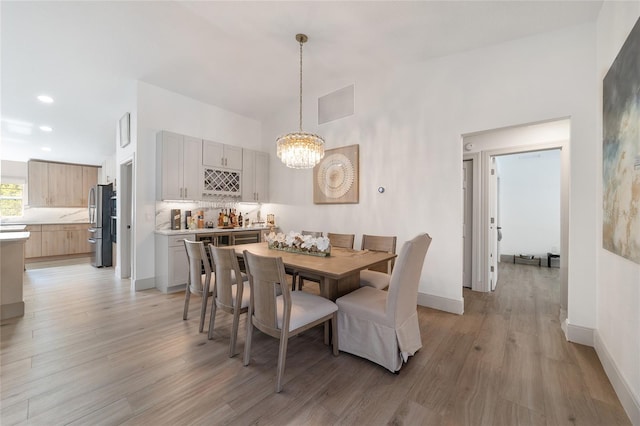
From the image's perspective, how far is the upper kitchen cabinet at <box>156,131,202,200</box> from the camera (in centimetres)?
387

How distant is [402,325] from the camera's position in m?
1.96

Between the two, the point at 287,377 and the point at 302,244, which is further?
the point at 302,244

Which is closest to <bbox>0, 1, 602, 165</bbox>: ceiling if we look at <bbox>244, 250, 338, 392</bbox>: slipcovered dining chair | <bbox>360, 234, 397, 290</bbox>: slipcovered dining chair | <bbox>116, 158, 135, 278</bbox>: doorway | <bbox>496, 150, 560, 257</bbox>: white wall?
<bbox>116, 158, 135, 278</bbox>: doorway

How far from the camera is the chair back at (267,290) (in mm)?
1737

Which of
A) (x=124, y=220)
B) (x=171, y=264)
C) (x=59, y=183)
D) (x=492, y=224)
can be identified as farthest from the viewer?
(x=59, y=183)

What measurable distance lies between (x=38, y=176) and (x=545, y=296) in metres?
11.6

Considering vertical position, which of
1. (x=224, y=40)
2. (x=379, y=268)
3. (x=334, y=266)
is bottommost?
(x=379, y=268)

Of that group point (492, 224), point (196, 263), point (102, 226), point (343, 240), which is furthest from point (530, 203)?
point (102, 226)

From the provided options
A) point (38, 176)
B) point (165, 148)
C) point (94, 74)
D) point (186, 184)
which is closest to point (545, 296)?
point (186, 184)

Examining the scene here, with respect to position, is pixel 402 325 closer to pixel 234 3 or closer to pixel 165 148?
pixel 234 3

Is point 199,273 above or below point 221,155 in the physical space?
below

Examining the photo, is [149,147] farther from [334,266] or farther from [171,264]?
[334,266]

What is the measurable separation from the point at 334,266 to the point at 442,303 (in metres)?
1.86

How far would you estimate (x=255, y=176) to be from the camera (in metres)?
5.07
